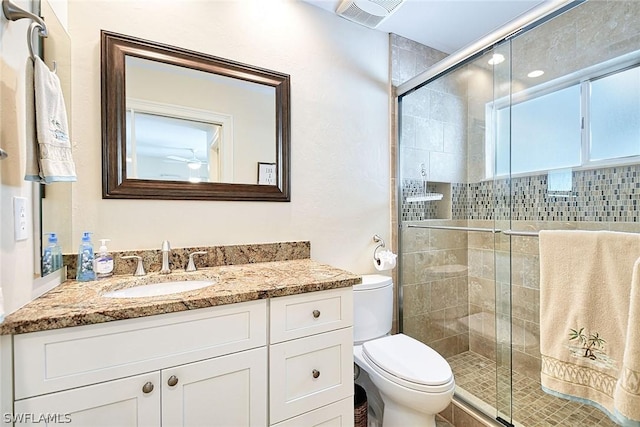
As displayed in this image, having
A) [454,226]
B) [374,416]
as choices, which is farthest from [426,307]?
[374,416]

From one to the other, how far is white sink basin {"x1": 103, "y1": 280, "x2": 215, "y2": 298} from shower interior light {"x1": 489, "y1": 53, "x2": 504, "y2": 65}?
1965 mm

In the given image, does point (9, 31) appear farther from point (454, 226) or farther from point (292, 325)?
point (454, 226)

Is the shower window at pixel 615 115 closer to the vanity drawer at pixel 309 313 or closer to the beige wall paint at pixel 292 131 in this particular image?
the beige wall paint at pixel 292 131

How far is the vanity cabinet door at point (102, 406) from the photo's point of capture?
78 centimetres

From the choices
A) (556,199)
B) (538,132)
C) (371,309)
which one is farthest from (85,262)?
(538,132)

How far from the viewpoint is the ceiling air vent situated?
1.65 m

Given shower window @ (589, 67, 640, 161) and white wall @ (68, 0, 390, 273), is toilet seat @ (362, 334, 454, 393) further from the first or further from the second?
shower window @ (589, 67, 640, 161)

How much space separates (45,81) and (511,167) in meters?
2.29

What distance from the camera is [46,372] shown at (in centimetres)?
79

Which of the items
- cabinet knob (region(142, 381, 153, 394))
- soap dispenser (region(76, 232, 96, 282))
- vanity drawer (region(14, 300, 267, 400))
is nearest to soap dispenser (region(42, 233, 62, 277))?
soap dispenser (region(76, 232, 96, 282))

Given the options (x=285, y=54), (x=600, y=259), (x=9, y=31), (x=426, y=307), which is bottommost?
(x=426, y=307)

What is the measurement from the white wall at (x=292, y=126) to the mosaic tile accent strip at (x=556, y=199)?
63 cm

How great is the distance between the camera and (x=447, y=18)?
1.94 meters

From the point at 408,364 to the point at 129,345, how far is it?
1.19 m
